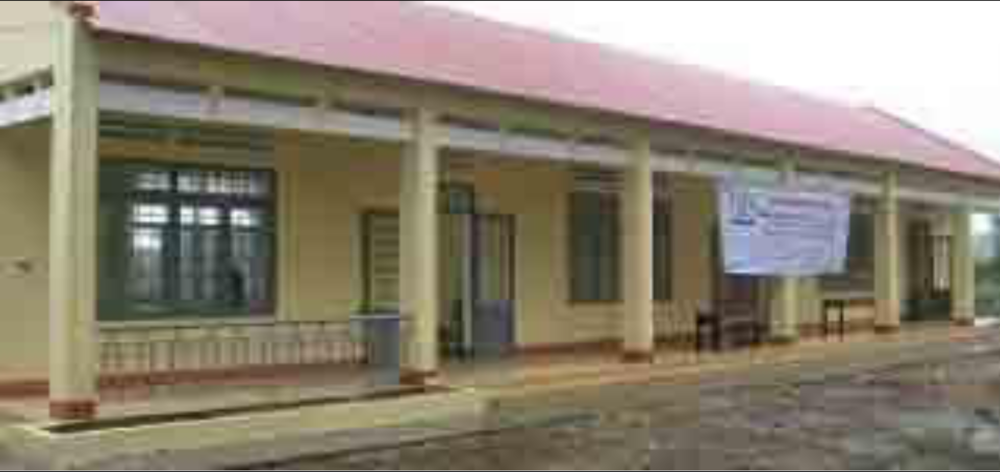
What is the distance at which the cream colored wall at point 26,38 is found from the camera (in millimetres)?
8883

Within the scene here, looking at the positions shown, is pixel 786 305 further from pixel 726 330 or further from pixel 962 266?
pixel 962 266

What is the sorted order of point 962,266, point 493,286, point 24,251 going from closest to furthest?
point 24,251
point 493,286
point 962,266

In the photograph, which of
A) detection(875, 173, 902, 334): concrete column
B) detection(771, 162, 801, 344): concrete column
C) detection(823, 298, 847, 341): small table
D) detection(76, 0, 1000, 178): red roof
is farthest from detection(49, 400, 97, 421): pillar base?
detection(875, 173, 902, 334): concrete column

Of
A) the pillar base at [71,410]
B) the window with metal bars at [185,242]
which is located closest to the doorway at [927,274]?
the window with metal bars at [185,242]

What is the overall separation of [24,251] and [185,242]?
154 centimetres

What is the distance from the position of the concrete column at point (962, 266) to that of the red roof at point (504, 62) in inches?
39.5

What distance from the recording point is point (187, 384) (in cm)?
1081

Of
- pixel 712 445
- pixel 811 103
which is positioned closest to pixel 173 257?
pixel 712 445

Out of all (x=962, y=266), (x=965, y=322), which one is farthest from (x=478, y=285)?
(x=965, y=322)

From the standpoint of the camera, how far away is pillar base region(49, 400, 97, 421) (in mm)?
8281

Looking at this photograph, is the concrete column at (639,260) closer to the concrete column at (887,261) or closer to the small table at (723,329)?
the small table at (723,329)

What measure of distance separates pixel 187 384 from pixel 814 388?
25.8ft

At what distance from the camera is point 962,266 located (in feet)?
68.3

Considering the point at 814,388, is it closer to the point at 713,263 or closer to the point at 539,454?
the point at 713,263
